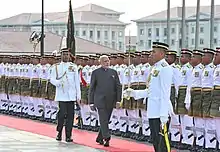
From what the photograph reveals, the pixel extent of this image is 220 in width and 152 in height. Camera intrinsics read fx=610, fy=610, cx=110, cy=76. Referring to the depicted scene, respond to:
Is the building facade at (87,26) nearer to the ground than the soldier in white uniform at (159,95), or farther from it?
farther from it

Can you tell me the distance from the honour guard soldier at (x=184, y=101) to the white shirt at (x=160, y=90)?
244 cm

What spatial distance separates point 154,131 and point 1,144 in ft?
13.4

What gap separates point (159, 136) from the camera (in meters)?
8.54

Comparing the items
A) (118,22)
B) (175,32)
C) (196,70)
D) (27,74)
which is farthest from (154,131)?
A: (118,22)

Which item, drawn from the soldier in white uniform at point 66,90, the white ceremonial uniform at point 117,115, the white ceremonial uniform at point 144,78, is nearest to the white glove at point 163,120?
the white ceremonial uniform at point 144,78

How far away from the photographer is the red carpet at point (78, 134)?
38.2 feet

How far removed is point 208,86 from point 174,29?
82.0 meters

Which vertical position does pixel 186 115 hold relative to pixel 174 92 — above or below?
below

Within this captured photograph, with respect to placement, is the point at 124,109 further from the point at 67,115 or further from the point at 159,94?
the point at 159,94

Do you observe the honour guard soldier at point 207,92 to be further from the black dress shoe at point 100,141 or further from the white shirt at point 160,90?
the black dress shoe at point 100,141

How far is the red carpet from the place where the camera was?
11.6 metres

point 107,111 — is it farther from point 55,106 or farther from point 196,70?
point 55,106

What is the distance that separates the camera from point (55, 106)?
1662 centimetres

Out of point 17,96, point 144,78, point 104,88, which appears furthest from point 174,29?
point 104,88
